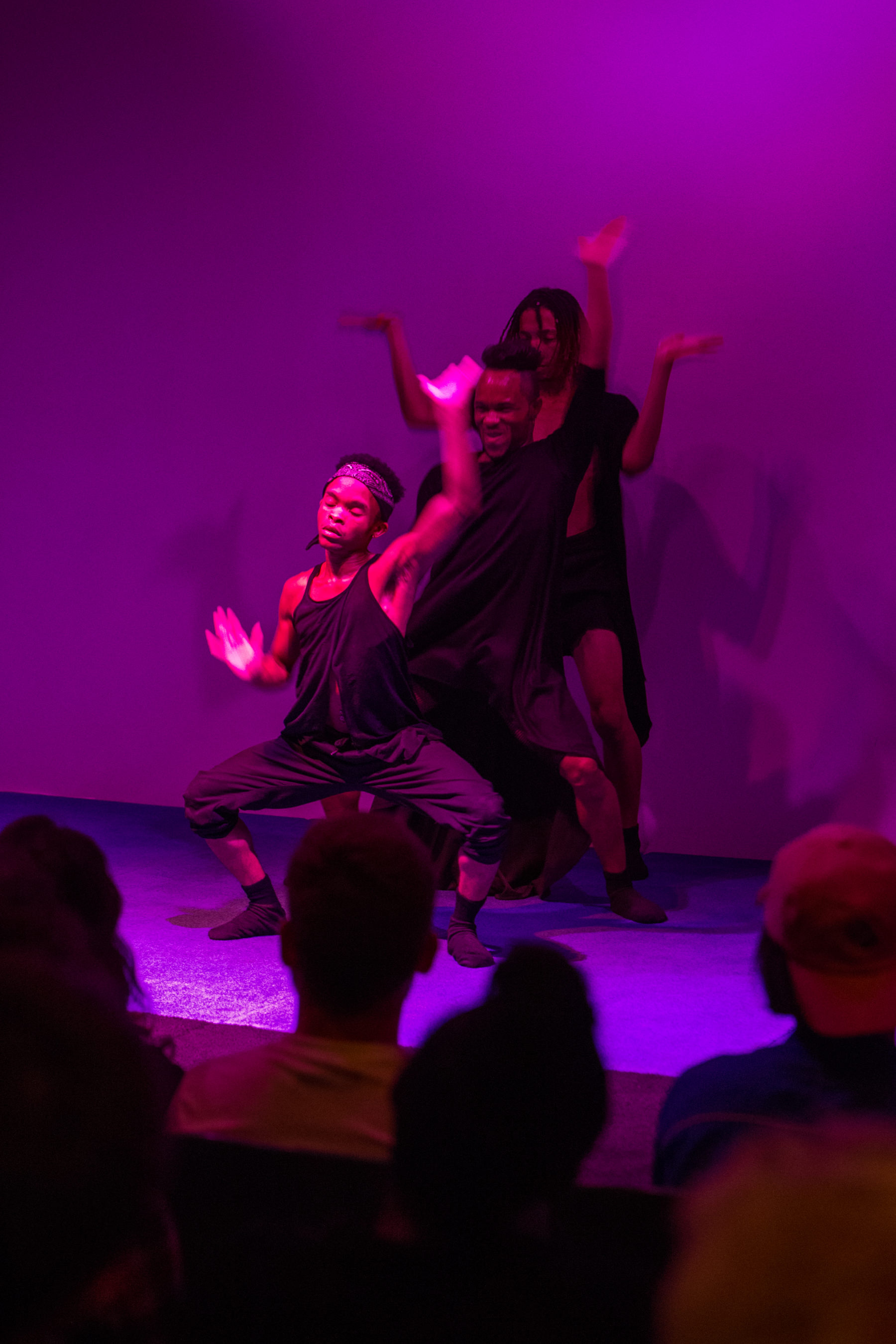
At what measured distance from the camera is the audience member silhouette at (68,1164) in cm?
62

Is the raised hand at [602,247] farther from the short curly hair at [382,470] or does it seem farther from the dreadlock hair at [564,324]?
the short curly hair at [382,470]

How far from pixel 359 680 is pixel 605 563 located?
3.68 feet

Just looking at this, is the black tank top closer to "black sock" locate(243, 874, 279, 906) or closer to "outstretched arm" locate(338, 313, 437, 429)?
"black sock" locate(243, 874, 279, 906)

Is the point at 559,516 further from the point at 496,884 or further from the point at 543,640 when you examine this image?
the point at 496,884

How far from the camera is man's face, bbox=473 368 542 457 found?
3623 mm

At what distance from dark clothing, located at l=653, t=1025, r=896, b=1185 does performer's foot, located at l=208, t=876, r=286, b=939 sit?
2214 millimetres

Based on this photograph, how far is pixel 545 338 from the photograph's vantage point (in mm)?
3896

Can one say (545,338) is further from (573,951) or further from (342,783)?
(573,951)

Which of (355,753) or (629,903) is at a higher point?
(355,753)

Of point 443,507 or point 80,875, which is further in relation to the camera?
point 443,507

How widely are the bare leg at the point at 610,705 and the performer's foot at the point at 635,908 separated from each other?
1.27 ft

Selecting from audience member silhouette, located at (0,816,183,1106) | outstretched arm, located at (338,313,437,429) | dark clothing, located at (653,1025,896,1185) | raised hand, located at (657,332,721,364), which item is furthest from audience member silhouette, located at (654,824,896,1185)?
outstretched arm, located at (338,313,437,429)

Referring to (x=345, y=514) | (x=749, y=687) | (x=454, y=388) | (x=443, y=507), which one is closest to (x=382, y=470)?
(x=345, y=514)

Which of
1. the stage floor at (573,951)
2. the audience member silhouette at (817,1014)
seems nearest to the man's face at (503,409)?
the stage floor at (573,951)
